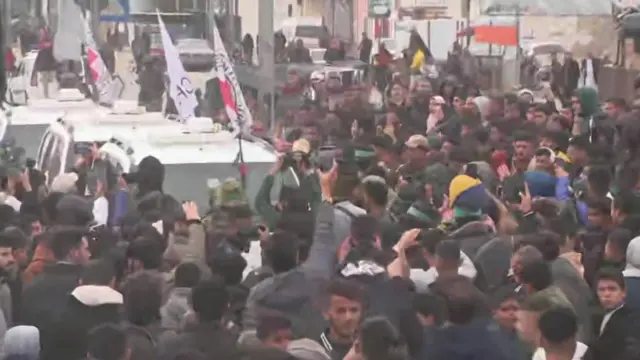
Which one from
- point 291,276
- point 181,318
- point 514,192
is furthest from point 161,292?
point 514,192

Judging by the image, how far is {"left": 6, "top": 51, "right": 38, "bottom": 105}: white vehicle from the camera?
18723 mm

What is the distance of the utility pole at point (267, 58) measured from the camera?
1566 cm

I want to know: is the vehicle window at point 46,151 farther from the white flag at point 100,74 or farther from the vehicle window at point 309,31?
the vehicle window at point 309,31

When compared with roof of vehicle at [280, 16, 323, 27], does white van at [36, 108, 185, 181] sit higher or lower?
lower

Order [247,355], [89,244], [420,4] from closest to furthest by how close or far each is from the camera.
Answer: [247,355], [89,244], [420,4]

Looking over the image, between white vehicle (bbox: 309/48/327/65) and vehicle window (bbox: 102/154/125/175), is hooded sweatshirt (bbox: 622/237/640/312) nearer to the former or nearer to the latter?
vehicle window (bbox: 102/154/125/175)

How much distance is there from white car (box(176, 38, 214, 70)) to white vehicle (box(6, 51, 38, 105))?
104 inches

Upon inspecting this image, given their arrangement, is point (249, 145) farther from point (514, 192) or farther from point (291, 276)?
point (291, 276)

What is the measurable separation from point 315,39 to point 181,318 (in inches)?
987

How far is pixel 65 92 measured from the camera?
59.1ft

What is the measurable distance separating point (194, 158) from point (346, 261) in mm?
6167

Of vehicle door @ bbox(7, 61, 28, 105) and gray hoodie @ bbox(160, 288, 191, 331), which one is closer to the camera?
gray hoodie @ bbox(160, 288, 191, 331)

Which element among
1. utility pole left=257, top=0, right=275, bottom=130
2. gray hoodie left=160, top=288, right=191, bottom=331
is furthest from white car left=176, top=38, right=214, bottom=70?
gray hoodie left=160, top=288, right=191, bottom=331

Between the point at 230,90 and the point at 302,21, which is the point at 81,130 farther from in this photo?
the point at 302,21
